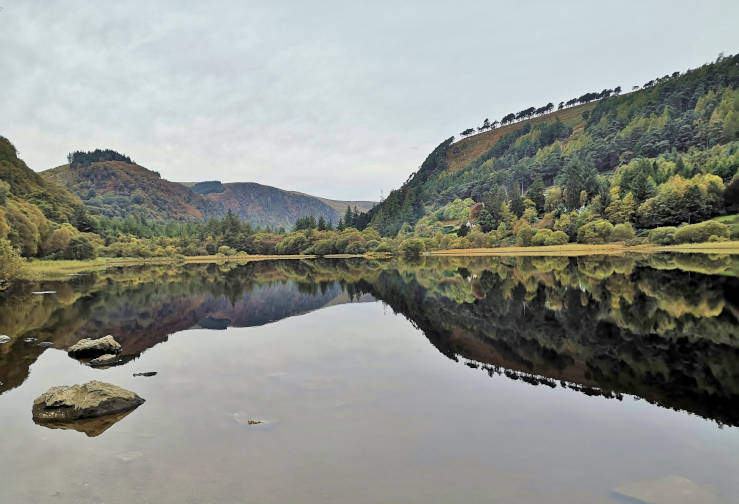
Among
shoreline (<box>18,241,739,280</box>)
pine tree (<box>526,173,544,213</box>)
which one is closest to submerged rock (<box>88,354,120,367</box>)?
shoreline (<box>18,241,739,280</box>)

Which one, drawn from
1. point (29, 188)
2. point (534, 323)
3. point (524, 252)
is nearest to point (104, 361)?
point (534, 323)

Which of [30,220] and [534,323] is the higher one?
[30,220]

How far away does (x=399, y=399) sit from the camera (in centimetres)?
1252

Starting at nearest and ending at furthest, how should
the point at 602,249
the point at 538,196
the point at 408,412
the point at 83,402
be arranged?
the point at 408,412, the point at 83,402, the point at 602,249, the point at 538,196

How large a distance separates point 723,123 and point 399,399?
205213 mm

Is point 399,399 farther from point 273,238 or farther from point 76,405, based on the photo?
point 273,238

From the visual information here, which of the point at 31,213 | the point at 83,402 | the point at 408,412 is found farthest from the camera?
the point at 31,213

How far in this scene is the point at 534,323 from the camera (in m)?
21.7

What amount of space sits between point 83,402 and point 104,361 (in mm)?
6845

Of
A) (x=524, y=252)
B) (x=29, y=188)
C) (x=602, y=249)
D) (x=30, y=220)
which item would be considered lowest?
(x=524, y=252)

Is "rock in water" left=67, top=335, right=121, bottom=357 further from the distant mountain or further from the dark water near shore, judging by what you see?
the distant mountain

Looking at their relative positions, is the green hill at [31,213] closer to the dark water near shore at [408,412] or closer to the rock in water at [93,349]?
the rock in water at [93,349]

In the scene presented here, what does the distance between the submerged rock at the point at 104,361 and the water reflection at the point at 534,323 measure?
3.58 ft

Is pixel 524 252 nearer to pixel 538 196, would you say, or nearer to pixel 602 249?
pixel 602 249
